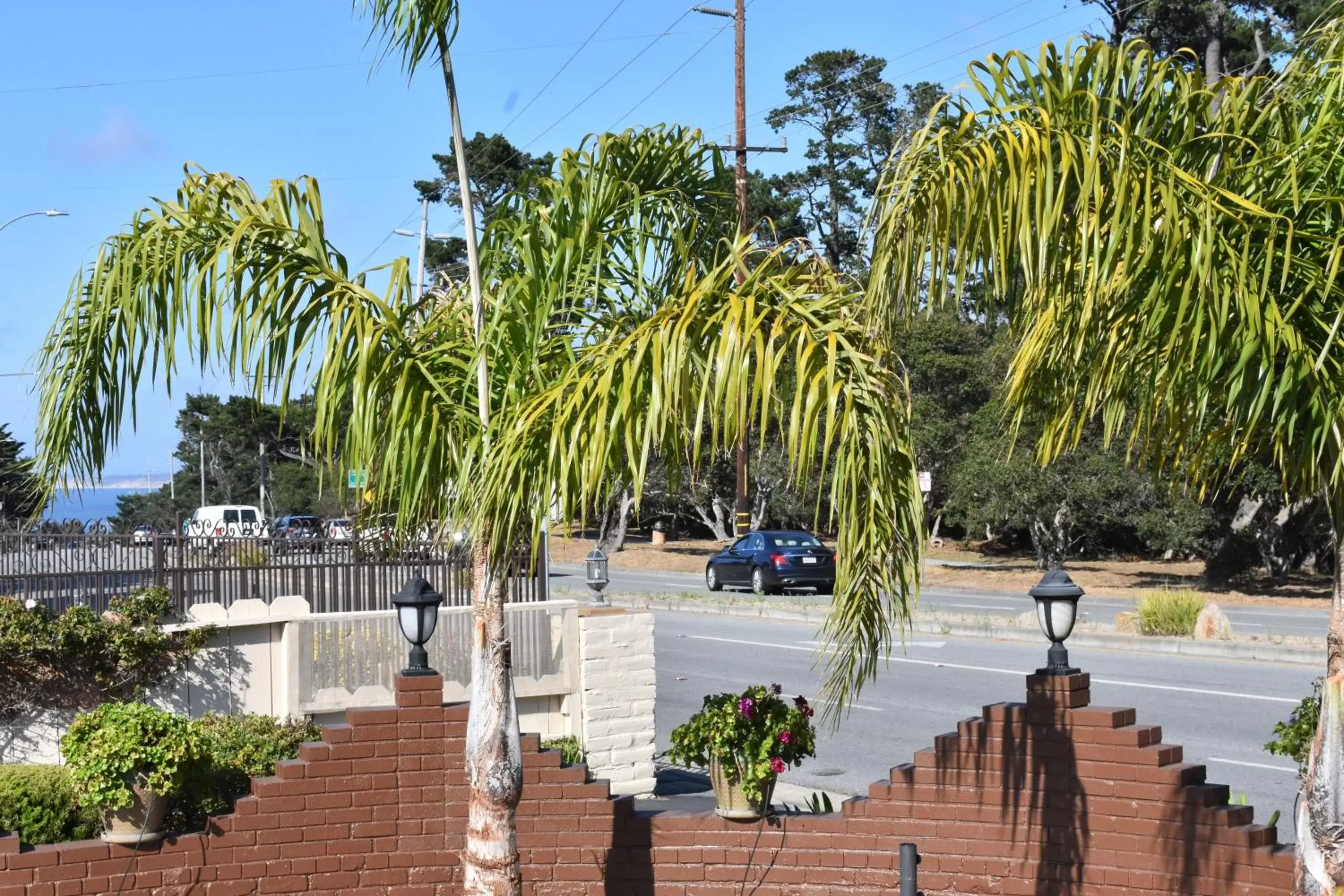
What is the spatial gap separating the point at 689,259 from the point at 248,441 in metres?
67.8

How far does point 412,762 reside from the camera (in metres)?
7.28

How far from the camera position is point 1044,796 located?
6656 millimetres

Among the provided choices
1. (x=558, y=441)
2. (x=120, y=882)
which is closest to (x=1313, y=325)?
(x=558, y=441)

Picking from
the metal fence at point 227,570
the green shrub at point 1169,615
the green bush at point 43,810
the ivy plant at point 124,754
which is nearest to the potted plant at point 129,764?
the ivy plant at point 124,754

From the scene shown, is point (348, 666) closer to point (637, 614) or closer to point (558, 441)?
point (637, 614)

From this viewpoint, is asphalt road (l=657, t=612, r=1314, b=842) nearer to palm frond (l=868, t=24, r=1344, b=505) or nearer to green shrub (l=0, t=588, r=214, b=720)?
green shrub (l=0, t=588, r=214, b=720)

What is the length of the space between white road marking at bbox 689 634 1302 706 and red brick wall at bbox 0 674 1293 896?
784 cm

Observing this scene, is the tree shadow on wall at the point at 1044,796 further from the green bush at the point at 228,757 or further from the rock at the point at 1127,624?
the rock at the point at 1127,624

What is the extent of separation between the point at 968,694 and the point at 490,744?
11.3 metres

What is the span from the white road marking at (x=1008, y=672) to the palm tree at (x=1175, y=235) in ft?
29.9

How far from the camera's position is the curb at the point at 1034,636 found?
18.3 meters

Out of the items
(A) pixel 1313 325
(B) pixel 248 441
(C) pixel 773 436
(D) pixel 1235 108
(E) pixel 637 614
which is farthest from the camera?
(B) pixel 248 441

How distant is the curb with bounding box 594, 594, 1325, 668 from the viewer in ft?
60.0

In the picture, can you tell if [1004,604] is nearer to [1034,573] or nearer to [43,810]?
[1034,573]
